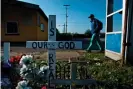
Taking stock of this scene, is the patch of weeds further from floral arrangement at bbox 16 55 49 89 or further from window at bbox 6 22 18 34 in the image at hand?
window at bbox 6 22 18 34

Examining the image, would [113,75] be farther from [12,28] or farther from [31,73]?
[12,28]

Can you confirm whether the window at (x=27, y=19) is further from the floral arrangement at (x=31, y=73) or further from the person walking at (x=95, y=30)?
the floral arrangement at (x=31, y=73)

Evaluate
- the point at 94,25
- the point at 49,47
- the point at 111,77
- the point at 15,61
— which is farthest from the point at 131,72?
the point at 94,25

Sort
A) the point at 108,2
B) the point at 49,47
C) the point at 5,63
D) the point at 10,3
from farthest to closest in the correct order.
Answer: the point at 10,3, the point at 108,2, the point at 49,47, the point at 5,63

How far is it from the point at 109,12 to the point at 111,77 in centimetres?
531

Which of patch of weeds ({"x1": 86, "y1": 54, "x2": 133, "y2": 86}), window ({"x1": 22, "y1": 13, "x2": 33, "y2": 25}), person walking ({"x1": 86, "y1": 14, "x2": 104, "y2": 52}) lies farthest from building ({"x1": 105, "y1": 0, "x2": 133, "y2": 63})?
window ({"x1": 22, "y1": 13, "x2": 33, "y2": 25})

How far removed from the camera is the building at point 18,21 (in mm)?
23531

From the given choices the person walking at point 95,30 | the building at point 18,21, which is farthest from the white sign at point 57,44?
the building at point 18,21

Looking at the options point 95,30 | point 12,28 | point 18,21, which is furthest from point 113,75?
point 18,21

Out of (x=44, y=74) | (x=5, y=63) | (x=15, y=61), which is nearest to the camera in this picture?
(x=44, y=74)

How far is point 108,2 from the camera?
36.5 ft

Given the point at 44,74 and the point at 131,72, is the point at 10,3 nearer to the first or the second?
the point at 131,72

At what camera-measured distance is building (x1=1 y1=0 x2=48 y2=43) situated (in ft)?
77.2

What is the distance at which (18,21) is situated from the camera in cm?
2395
